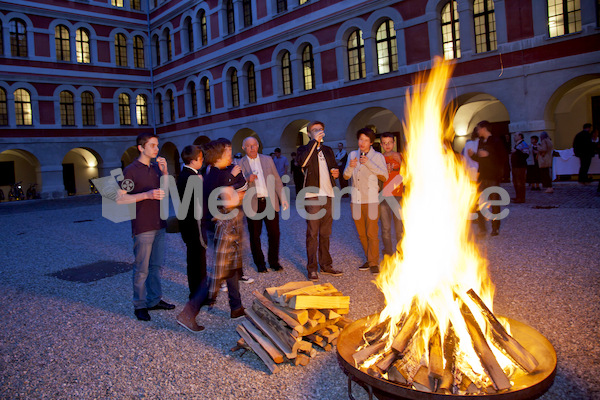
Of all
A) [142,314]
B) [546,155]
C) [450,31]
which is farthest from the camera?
[450,31]

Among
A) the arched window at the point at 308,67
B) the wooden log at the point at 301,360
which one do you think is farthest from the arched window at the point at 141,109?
the wooden log at the point at 301,360

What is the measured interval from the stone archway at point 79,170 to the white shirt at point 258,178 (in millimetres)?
28189

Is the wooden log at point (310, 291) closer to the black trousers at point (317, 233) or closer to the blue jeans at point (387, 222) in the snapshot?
the black trousers at point (317, 233)

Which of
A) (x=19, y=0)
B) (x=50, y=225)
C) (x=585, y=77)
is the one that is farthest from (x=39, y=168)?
(x=585, y=77)

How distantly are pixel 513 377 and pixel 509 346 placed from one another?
0.18 m

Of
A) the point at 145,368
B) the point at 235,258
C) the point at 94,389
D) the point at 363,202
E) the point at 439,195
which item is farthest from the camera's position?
the point at 363,202

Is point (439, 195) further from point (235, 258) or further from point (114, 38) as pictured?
point (114, 38)

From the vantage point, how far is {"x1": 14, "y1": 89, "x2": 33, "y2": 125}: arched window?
25.8 meters

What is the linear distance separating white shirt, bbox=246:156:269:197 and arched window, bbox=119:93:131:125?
1044 inches

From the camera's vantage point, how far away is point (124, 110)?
97.4ft

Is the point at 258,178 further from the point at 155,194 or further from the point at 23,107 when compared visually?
the point at 23,107

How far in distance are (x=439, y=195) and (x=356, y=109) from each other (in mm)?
15270

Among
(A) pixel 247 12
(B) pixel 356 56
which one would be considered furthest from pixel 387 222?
(A) pixel 247 12

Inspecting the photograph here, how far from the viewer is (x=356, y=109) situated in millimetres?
18469
